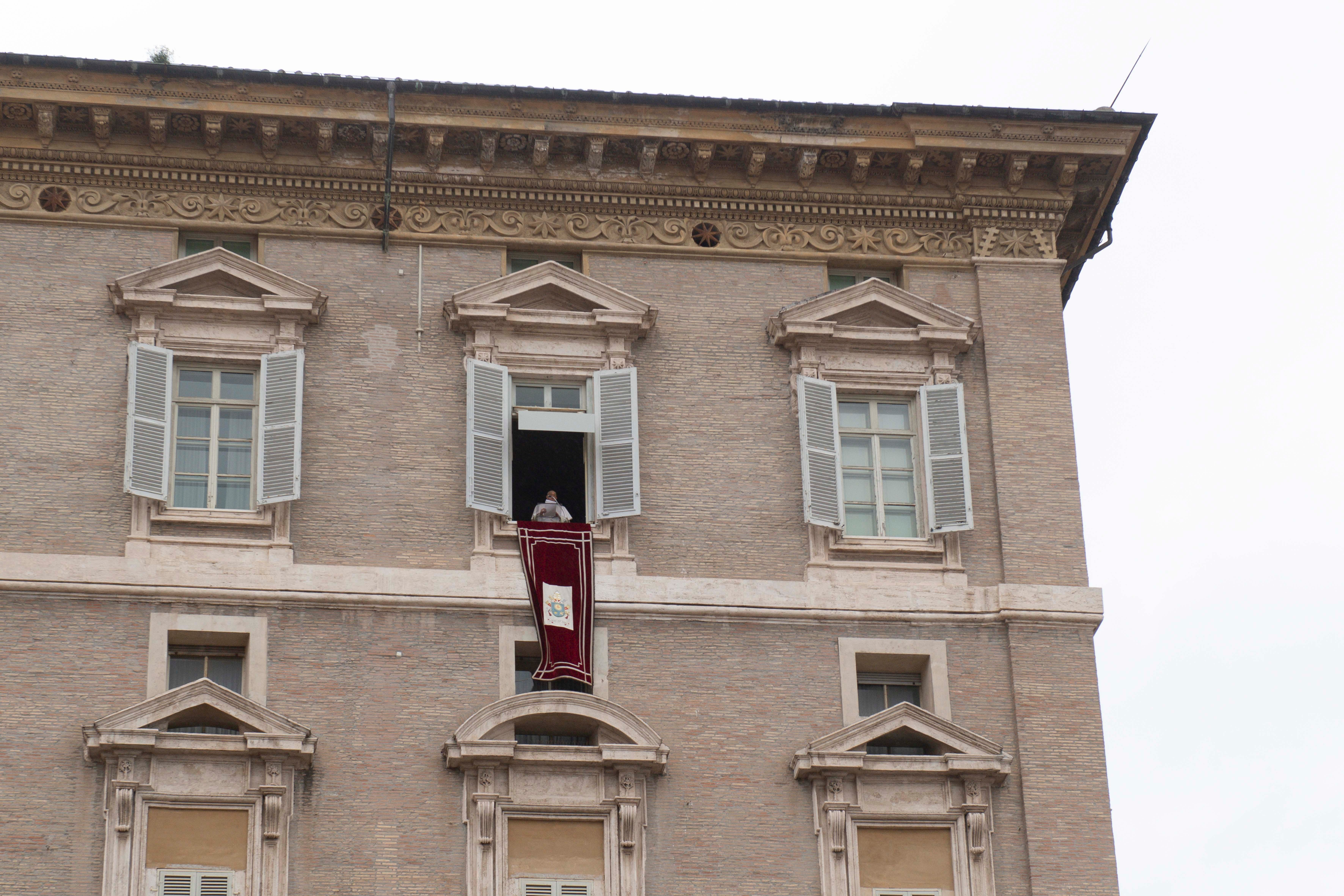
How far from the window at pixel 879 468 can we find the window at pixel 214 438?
723 centimetres

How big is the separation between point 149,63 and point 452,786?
9.89 m

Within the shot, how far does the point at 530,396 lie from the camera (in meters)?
30.8

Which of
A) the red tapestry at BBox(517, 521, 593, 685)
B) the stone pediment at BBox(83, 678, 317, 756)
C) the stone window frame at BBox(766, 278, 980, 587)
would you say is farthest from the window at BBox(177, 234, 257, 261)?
the stone window frame at BBox(766, 278, 980, 587)

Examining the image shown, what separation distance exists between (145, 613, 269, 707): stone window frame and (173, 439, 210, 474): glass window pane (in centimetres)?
199

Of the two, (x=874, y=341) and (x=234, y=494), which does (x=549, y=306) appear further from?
(x=234, y=494)

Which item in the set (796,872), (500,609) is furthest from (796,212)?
(796,872)

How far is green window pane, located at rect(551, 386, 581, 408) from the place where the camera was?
30.7 meters

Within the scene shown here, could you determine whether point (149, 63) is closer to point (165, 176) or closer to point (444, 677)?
point (165, 176)

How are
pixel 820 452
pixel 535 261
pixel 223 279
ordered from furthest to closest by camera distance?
1. pixel 535 261
2. pixel 223 279
3. pixel 820 452

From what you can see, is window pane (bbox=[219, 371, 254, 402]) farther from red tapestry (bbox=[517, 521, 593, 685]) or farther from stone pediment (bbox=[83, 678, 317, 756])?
stone pediment (bbox=[83, 678, 317, 756])

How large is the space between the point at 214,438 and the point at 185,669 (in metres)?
2.92

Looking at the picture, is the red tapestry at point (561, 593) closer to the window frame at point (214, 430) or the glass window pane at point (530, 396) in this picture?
the glass window pane at point (530, 396)

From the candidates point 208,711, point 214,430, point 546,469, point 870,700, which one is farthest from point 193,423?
point 870,700

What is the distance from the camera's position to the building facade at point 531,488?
2786 centimetres
